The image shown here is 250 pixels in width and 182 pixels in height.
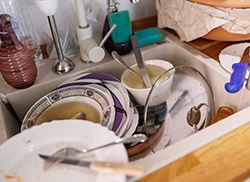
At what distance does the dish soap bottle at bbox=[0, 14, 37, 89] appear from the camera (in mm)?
588

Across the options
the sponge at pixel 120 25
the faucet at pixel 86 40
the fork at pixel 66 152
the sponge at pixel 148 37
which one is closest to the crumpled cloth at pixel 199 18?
the sponge at pixel 148 37

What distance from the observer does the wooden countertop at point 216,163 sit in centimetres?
41

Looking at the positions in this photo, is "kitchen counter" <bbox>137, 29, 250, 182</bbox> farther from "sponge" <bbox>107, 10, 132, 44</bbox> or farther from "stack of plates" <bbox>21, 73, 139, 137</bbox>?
"sponge" <bbox>107, 10, 132, 44</bbox>

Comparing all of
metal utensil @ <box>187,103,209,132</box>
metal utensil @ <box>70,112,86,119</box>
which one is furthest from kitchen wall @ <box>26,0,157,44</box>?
metal utensil @ <box>187,103,209,132</box>

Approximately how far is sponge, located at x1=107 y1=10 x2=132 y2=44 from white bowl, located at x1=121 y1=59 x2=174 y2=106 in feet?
0.42

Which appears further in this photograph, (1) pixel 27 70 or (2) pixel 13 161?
(1) pixel 27 70

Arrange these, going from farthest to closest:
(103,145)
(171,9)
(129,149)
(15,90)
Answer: (171,9), (15,90), (129,149), (103,145)

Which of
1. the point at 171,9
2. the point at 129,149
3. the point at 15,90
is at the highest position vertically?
the point at 171,9

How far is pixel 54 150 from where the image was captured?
1.44ft

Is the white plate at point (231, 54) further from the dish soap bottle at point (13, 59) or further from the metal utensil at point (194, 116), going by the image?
the dish soap bottle at point (13, 59)

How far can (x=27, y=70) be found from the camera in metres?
0.65

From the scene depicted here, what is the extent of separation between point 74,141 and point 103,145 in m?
0.07

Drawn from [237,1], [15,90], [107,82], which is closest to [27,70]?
[15,90]

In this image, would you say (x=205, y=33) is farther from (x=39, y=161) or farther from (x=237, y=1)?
(x=39, y=161)
